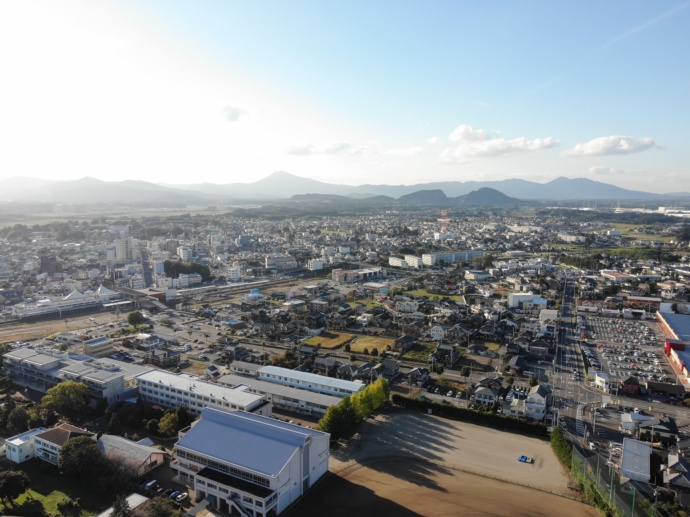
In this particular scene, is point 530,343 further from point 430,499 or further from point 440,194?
point 440,194

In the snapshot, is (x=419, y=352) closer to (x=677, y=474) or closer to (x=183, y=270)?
(x=677, y=474)

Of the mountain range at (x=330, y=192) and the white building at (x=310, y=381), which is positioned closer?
the white building at (x=310, y=381)

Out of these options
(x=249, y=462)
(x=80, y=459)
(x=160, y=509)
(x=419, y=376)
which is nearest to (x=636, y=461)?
(x=419, y=376)

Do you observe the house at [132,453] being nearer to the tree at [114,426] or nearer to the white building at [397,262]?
the tree at [114,426]

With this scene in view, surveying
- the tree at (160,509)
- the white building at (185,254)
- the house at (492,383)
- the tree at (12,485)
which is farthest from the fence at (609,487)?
the white building at (185,254)

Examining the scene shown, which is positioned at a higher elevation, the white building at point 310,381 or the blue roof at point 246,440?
the blue roof at point 246,440

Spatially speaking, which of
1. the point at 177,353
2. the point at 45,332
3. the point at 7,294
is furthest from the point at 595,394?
the point at 7,294

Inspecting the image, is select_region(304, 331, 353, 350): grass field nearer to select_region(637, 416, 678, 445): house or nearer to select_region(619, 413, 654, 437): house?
select_region(619, 413, 654, 437): house
